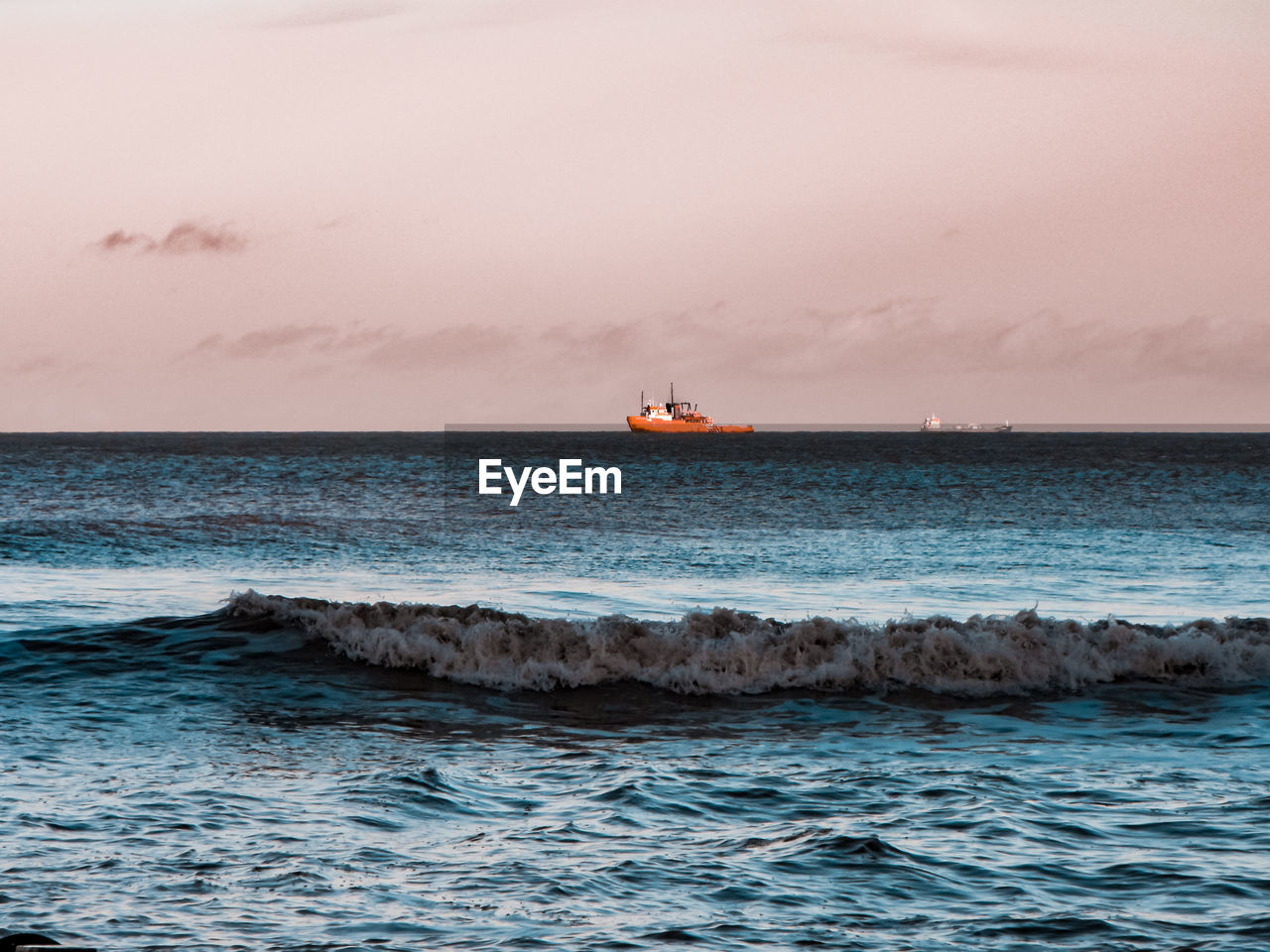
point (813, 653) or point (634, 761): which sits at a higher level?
point (813, 653)

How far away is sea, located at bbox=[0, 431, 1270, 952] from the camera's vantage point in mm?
7492

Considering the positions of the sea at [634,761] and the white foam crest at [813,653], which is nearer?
the sea at [634,761]

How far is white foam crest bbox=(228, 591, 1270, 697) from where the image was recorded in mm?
15773

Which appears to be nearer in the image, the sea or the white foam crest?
the sea

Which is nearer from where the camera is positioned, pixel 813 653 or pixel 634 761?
pixel 634 761

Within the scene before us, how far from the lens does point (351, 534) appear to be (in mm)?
44406

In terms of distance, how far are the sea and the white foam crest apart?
54 mm

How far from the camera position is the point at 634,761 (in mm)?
11578

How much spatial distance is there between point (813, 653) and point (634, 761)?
533 cm

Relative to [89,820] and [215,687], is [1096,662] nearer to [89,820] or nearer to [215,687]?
[215,687]

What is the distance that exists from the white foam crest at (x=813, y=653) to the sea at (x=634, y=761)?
0.05 metres

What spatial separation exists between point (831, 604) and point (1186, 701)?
10723mm

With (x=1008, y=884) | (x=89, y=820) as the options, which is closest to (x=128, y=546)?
(x=89, y=820)

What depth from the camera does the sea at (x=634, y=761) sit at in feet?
24.6
